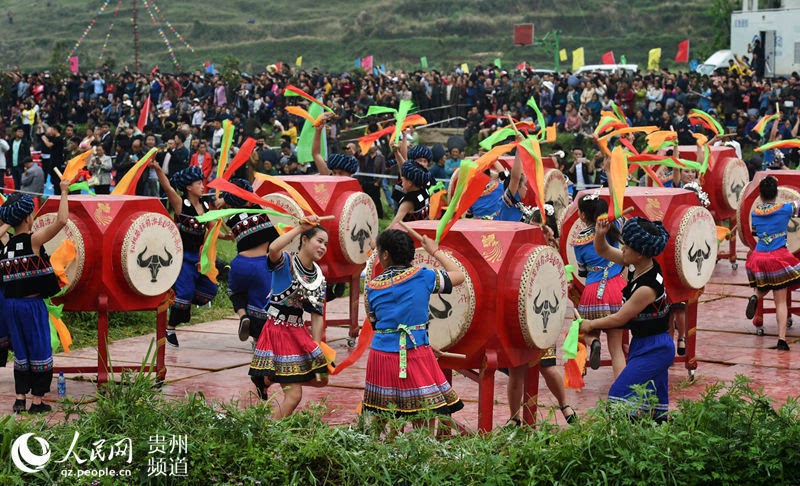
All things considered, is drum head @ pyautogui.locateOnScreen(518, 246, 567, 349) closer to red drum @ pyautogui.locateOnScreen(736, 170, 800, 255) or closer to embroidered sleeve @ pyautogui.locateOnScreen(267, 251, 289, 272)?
embroidered sleeve @ pyautogui.locateOnScreen(267, 251, 289, 272)

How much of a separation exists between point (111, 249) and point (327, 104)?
683 inches

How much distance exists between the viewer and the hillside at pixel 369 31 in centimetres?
5084

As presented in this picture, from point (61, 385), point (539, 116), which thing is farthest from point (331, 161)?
point (61, 385)

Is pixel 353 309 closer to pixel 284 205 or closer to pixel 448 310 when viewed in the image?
pixel 284 205

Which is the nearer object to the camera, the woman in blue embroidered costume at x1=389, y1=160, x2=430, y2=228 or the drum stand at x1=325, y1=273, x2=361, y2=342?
the woman in blue embroidered costume at x1=389, y1=160, x2=430, y2=228

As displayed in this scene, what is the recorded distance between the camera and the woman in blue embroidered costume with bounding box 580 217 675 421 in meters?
5.66

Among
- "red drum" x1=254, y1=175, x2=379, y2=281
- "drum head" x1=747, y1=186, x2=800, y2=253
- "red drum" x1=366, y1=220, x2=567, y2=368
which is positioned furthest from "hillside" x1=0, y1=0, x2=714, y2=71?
"red drum" x1=366, y1=220, x2=567, y2=368

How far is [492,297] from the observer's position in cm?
577

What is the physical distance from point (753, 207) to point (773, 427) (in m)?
4.71

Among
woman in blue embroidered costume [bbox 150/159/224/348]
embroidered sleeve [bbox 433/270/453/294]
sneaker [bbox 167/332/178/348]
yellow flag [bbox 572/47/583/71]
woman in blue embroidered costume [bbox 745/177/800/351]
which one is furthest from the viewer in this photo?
yellow flag [bbox 572/47/583/71]

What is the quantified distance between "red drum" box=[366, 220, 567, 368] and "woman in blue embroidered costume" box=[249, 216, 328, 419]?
25.2 inches

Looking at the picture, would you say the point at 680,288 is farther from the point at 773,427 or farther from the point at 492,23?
the point at 492,23

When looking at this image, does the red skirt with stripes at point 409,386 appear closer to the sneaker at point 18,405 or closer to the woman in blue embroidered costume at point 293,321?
the woman in blue embroidered costume at point 293,321

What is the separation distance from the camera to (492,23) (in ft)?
182
